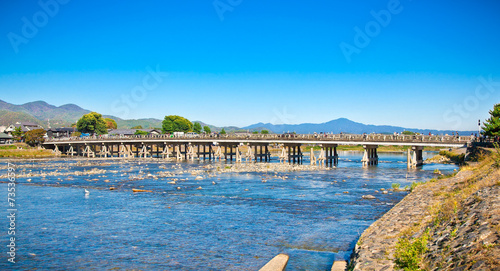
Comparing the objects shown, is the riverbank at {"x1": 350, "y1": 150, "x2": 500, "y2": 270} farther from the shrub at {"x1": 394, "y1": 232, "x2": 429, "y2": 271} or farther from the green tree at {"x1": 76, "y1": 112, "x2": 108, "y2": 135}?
the green tree at {"x1": 76, "y1": 112, "x2": 108, "y2": 135}

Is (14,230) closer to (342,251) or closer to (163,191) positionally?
(163,191)

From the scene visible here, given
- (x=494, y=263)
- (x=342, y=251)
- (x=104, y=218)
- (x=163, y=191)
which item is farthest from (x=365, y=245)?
(x=163, y=191)

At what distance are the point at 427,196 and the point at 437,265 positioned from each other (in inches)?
528

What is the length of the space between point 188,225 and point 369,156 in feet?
169

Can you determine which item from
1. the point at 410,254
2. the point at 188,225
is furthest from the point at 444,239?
the point at 188,225

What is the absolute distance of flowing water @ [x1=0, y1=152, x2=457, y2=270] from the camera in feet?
52.2

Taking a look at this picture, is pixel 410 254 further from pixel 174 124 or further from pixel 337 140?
pixel 174 124

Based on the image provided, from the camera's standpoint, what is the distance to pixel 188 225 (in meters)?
21.6

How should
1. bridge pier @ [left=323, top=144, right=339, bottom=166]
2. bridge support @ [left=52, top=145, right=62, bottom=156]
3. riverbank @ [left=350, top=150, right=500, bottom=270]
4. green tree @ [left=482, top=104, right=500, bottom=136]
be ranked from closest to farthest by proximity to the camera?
riverbank @ [left=350, top=150, right=500, bottom=270]
green tree @ [left=482, top=104, right=500, bottom=136]
bridge pier @ [left=323, top=144, right=339, bottom=166]
bridge support @ [left=52, top=145, right=62, bottom=156]

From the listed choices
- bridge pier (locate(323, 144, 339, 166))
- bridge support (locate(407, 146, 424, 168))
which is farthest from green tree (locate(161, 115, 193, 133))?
bridge support (locate(407, 146, 424, 168))

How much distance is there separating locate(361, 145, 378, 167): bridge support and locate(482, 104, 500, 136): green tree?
1724 cm

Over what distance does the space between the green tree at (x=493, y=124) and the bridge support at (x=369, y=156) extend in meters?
17.2

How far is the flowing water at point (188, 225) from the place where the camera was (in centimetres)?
1592

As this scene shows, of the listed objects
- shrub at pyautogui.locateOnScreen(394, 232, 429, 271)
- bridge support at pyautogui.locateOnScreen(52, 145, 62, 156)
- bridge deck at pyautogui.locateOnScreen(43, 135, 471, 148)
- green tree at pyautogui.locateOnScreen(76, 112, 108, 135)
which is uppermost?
green tree at pyautogui.locateOnScreen(76, 112, 108, 135)
